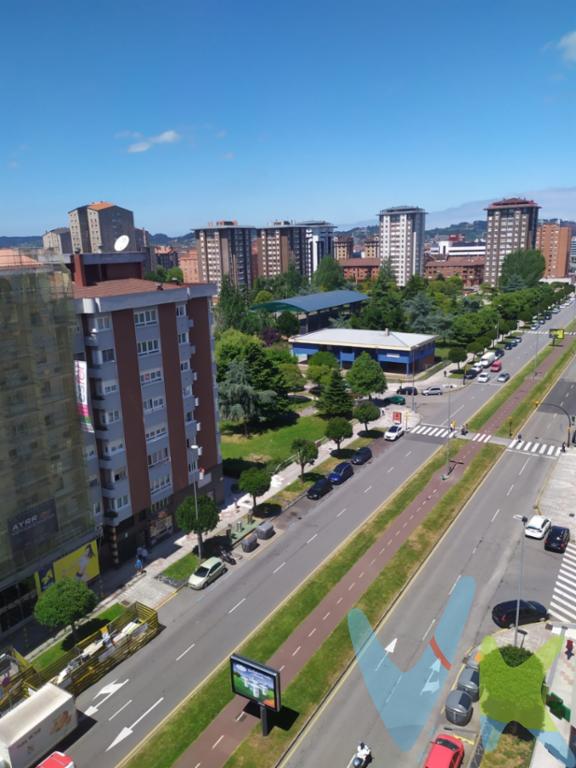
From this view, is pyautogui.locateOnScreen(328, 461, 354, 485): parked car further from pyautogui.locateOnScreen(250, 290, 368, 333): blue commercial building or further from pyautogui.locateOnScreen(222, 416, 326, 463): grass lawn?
pyautogui.locateOnScreen(250, 290, 368, 333): blue commercial building

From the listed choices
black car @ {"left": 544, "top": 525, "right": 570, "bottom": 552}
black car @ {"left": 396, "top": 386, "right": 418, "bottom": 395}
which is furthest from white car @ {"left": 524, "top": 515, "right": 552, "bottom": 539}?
black car @ {"left": 396, "top": 386, "right": 418, "bottom": 395}

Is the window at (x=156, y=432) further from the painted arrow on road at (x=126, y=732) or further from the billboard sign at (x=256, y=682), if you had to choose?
the billboard sign at (x=256, y=682)

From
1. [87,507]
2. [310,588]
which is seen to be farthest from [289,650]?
[87,507]

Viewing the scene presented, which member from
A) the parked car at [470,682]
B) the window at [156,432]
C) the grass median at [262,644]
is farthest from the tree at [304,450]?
the parked car at [470,682]

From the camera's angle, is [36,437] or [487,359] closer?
[36,437]

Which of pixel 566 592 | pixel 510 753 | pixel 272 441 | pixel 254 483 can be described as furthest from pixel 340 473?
pixel 510 753

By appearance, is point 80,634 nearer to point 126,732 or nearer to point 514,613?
point 126,732
